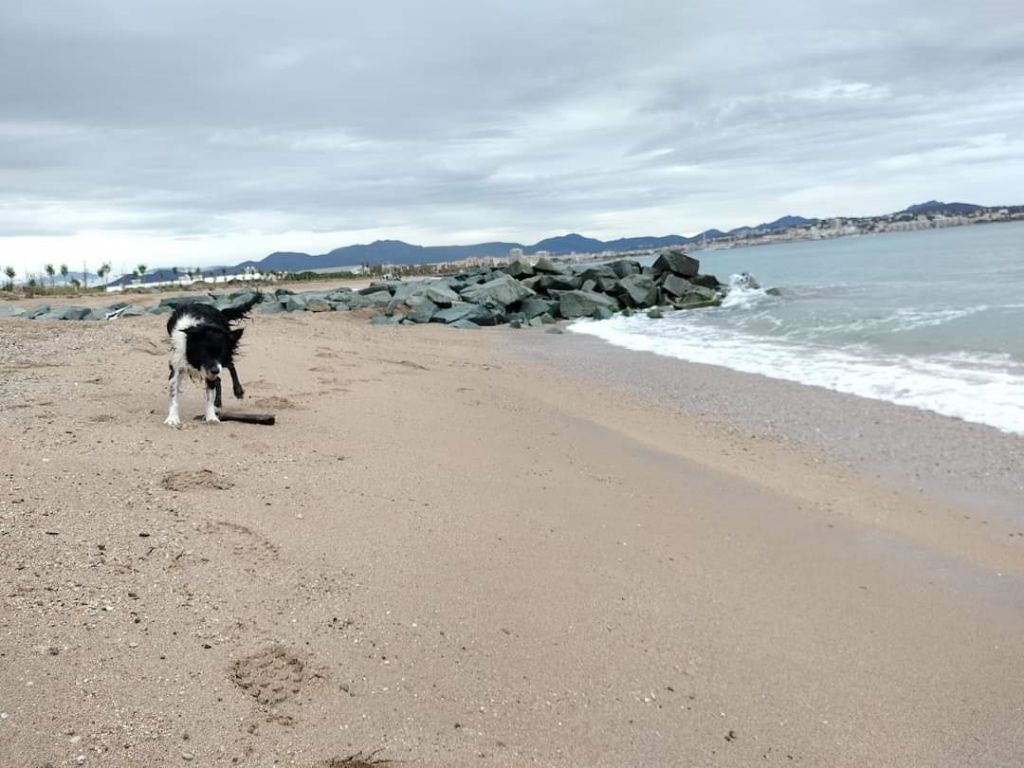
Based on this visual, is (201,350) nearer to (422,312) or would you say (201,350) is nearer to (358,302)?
(422,312)

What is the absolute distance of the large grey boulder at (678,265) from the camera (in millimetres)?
32375

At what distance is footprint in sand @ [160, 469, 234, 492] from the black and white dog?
1.85 meters

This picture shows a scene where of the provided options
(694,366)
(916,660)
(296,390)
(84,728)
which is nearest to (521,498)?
(916,660)

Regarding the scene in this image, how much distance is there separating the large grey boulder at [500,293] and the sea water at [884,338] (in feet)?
10.8

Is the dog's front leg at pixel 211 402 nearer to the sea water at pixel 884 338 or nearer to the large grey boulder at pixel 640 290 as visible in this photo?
the sea water at pixel 884 338

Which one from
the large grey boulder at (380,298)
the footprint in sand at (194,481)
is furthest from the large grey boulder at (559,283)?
the footprint in sand at (194,481)

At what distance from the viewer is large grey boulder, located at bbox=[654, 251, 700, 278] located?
106 ft

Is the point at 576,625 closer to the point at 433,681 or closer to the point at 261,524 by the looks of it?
the point at 433,681

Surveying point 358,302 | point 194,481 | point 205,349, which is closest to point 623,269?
point 358,302

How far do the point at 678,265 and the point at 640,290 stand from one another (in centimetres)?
404

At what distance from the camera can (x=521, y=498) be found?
5312 mm

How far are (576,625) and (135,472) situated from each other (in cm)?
303

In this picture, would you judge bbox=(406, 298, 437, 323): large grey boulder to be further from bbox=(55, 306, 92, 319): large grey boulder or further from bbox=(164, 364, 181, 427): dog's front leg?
bbox=(164, 364, 181, 427): dog's front leg

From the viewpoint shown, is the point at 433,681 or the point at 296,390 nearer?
the point at 433,681
